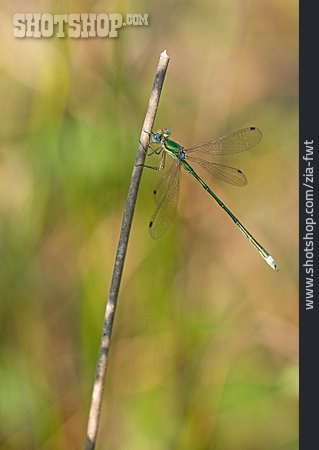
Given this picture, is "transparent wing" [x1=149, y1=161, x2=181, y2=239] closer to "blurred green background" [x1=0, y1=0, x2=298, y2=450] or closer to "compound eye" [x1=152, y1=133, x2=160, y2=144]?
"blurred green background" [x1=0, y1=0, x2=298, y2=450]

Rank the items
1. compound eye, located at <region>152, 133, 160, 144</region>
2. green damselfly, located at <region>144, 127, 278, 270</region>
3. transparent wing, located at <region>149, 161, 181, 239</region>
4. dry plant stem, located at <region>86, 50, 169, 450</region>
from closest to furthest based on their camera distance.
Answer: dry plant stem, located at <region>86, 50, 169, 450</region>, transparent wing, located at <region>149, 161, 181, 239</region>, green damselfly, located at <region>144, 127, 278, 270</region>, compound eye, located at <region>152, 133, 160, 144</region>

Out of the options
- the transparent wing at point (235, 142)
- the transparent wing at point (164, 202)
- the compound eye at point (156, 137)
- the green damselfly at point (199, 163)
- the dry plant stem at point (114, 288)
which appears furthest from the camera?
the transparent wing at point (235, 142)

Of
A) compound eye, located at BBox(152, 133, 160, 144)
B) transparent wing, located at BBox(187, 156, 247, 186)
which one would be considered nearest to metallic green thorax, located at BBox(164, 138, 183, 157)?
compound eye, located at BBox(152, 133, 160, 144)

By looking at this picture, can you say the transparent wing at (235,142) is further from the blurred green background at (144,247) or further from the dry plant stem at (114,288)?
the dry plant stem at (114,288)

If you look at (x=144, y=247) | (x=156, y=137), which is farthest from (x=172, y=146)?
(x=144, y=247)
